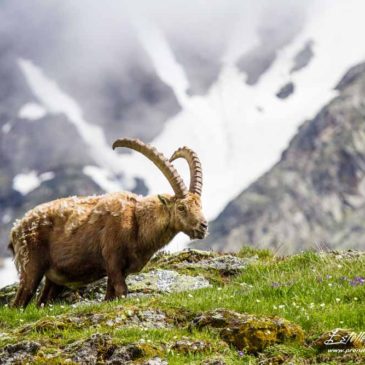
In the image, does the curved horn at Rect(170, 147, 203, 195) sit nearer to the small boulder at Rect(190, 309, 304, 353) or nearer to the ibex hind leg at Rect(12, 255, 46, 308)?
the ibex hind leg at Rect(12, 255, 46, 308)

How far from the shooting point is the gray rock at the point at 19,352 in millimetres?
10812

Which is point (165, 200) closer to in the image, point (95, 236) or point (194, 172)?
point (194, 172)

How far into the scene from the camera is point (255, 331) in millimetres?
10844

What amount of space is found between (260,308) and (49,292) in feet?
28.5

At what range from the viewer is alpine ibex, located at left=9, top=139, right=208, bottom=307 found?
58.3ft

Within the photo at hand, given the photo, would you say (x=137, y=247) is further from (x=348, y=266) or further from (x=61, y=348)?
(x=61, y=348)

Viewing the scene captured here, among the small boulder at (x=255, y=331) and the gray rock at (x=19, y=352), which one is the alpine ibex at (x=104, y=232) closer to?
the gray rock at (x=19, y=352)

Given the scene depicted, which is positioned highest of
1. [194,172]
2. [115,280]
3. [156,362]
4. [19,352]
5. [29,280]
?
[194,172]

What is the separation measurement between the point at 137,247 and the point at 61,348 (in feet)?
22.8

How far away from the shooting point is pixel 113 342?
10.7 m

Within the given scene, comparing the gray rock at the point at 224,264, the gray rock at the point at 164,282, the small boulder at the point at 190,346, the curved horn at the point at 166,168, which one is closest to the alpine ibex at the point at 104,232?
the curved horn at the point at 166,168

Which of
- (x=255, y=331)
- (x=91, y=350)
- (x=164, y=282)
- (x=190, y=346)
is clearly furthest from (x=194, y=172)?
(x=91, y=350)

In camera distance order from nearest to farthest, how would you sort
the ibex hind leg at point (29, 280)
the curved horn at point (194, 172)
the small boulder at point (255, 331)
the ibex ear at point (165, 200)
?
the small boulder at point (255, 331), the ibex ear at point (165, 200), the curved horn at point (194, 172), the ibex hind leg at point (29, 280)

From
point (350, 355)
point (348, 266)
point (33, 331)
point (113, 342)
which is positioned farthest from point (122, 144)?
point (350, 355)
